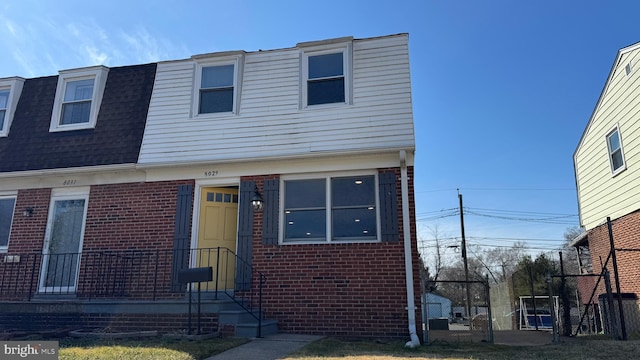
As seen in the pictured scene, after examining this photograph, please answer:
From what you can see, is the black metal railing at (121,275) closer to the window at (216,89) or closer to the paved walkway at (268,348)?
the paved walkway at (268,348)

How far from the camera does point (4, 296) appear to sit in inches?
339

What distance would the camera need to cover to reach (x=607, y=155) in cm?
1231

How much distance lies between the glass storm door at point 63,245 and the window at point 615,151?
42.6 feet

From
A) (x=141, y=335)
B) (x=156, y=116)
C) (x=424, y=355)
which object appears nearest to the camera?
(x=424, y=355)

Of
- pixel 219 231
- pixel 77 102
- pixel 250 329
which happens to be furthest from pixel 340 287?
pixel 77 102

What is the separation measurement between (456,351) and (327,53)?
237 inches

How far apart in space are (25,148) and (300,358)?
8126mm

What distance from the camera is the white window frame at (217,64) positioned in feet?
29.5

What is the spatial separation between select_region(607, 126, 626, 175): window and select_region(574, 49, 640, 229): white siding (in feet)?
0.50

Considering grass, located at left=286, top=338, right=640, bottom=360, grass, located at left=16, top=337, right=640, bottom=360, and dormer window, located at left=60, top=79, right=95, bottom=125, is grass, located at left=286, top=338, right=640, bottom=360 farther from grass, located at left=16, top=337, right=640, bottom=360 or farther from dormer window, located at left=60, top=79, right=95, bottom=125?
dormer window, located at left=60, top=79, right=95, bottom=125

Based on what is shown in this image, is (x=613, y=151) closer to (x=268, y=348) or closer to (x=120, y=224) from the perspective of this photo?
(x=268, y=348)

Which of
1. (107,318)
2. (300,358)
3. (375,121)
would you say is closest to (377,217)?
(375,121)

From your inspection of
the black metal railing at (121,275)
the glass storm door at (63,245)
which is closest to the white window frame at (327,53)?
the black metal railing at (121,275)

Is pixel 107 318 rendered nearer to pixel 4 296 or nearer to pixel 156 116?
pixel 4 296
